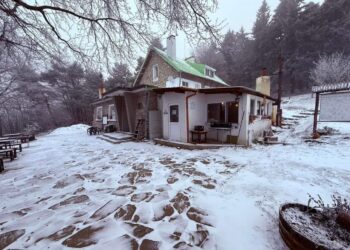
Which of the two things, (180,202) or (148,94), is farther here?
(148,94)

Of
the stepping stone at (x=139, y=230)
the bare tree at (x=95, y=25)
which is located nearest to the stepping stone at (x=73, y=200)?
the stepping stone at (x=139, y=230)

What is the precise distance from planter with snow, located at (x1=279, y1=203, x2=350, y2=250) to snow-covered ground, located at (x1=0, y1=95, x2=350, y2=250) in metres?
0.30

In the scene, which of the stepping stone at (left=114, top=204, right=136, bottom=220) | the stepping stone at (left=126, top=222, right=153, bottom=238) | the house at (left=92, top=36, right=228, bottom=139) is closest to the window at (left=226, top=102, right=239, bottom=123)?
the house at (left=92, top=36, right=228, bottom=139)

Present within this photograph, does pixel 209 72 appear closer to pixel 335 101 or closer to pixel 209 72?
pixel 209 72

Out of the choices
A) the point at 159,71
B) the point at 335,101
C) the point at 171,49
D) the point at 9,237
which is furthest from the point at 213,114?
the point at 9,237

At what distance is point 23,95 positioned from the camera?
14.7 metres

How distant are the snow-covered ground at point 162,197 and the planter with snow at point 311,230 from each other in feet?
0.97

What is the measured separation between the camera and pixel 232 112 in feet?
27.2

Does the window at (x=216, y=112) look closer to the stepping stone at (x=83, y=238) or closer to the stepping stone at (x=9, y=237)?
the stepping stone at (x=83, y=238)

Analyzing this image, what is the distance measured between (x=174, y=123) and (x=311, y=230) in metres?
7.17

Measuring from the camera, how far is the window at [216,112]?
8719mm

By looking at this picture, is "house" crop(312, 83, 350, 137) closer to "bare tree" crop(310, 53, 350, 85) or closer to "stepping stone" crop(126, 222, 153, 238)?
"stepping stone" crop(126, 222, 153, 238)

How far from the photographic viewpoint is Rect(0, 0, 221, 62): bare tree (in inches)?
139

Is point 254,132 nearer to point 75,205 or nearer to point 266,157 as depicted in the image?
point 266,157
